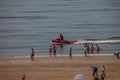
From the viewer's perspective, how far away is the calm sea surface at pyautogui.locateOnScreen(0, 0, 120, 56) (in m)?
71.3

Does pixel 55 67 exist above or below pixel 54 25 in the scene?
below

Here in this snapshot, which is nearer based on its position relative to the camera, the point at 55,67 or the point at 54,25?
the point at 55,67

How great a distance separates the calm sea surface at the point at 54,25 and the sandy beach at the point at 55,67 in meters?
10.5

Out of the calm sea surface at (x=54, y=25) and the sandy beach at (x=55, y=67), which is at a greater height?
the calm sea surface at (x=54, y=25)

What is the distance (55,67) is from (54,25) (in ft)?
162

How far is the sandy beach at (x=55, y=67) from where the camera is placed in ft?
153

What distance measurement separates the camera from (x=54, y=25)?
9900 cm

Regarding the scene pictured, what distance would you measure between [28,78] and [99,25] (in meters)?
52.7

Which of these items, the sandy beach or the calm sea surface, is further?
the calm sea surface

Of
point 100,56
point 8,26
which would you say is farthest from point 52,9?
point 100,56

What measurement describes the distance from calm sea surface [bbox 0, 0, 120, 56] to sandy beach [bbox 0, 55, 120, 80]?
10.5m

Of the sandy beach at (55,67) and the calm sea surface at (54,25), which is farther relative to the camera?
the calm sea surface at (54,25)

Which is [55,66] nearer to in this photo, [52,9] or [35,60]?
[35,60]

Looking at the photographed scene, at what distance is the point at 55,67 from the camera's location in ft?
164
